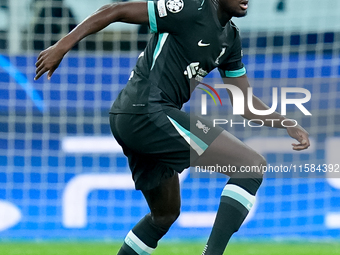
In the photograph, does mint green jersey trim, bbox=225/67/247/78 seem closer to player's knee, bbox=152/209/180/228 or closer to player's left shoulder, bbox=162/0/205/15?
player's left shoulder, bbox=162/0/205/15

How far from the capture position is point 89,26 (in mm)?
2598

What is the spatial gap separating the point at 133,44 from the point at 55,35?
814mm

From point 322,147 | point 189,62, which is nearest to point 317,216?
point 322,147

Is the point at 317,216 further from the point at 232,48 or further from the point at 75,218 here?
the point at 232,48

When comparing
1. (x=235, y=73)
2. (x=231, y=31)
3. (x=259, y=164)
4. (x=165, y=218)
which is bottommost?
(x=165, y=218)

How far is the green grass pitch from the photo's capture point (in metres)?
4.57

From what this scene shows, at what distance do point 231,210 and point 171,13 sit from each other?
0.96 metres

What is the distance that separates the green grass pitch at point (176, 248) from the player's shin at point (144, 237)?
1.41 metres

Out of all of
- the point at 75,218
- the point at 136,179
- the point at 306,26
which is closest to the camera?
the point at 136,179

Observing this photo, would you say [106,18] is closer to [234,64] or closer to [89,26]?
[89,26]

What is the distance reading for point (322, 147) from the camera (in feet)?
18.1

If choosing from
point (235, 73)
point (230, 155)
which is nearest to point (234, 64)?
point (235, 73)

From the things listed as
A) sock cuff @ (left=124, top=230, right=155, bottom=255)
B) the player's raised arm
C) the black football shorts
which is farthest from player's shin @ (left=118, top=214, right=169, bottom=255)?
the player's raised arm

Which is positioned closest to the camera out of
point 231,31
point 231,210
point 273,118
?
point 231,210
